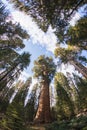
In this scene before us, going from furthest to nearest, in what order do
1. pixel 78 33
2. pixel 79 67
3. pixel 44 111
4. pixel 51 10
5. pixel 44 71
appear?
1. pixel 44 71
2. pixel 79 67
3. pixel 44 111
4. pixel 78 33
5. pixel 51 10

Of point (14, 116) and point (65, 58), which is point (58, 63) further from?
point (14, 116)

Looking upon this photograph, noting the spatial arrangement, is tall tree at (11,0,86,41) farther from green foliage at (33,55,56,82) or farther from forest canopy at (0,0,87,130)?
green foliage at (33,55,56,82)

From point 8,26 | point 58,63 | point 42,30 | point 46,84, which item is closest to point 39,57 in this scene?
point 58,63

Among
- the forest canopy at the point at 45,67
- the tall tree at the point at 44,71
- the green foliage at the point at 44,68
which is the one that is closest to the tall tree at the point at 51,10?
the forest canopy at the point at 45,67

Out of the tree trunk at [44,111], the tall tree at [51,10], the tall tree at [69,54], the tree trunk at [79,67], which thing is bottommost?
the tree trunk at [44,111]

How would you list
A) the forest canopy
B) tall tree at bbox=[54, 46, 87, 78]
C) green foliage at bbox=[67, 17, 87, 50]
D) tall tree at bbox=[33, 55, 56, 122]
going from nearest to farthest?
the forest canopy, green foliage at bbox=[67, 17, 87, 50], tall tree at bbox=[33, 55, 56, 122], tall tree at bbox=[54, 46, 87, 78]

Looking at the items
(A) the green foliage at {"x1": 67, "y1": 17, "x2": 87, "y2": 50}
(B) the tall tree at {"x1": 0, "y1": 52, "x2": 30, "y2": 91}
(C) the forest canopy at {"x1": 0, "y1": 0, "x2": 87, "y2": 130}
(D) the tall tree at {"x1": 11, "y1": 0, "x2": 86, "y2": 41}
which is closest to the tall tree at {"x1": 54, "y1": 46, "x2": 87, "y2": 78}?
(C) the forest canopy at {"x1": 0, "y1": 0, "x2": 87, "y2": 130}

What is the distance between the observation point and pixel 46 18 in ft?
37.6

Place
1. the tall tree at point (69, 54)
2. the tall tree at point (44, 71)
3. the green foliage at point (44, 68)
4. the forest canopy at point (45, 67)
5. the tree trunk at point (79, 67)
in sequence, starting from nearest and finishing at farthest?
1. the forest canopy at point (45, 67)
2. the tree trunk at point (79, 67)
3. the tall tree at point (44, 71)
4. the tall tree at point (69, 54)
5. the green foliage at point (44, 68)

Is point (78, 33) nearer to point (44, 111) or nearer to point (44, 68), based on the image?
point (44, 111)

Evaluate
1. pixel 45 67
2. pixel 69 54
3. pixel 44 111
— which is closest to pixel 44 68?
pixel 45 67

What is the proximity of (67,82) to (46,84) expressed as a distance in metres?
5.53

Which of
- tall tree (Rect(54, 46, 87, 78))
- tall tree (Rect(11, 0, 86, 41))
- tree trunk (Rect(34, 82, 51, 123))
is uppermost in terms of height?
tall tree (Rect(54, 46, 87, 78))

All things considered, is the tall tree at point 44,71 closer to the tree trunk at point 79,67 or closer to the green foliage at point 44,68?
the green foliage at point 44,68
